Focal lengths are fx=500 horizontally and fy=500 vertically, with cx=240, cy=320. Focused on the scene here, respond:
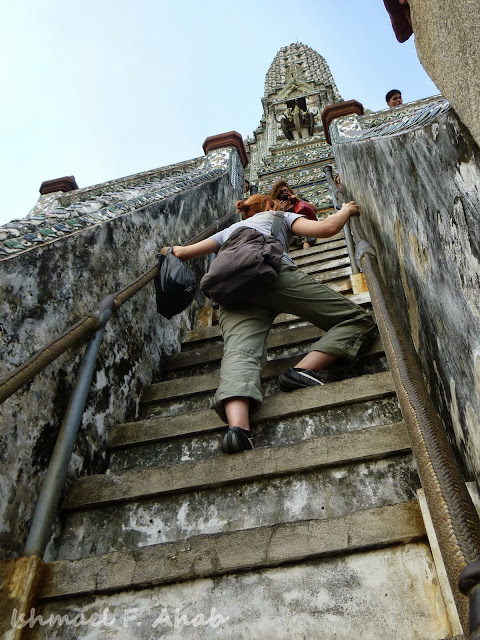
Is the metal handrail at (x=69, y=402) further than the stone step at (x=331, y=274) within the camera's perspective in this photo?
No

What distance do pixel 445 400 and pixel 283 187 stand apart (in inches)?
114

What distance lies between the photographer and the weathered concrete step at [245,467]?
74.2 inches

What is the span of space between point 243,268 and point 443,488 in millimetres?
1758

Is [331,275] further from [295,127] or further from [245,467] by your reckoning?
[295,127]

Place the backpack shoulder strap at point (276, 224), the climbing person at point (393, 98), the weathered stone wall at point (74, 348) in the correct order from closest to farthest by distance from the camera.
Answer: the weathered stone wall at point (74, 348) → the backpack shoulder strap at point (276, 224) → the climbing person at point (393, 98)

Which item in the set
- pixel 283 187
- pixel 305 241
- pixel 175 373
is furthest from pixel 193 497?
pixel 305 241

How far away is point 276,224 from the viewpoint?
284cm

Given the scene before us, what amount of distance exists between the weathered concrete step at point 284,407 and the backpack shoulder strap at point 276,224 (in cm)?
92

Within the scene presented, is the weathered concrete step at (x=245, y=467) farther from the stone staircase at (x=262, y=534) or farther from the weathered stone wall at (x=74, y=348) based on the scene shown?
the weathered stone wall at (x=74, y=348)

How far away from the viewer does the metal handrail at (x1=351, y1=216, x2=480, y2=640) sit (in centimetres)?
72

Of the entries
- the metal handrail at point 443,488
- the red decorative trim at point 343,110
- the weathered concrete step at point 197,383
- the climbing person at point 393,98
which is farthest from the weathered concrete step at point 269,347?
the climbing person at point 393,98

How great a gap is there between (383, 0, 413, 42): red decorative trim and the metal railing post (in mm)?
1772

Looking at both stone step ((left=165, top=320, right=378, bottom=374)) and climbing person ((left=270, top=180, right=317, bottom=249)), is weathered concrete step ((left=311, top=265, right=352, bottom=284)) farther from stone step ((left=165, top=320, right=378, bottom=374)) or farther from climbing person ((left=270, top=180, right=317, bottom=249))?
stone step ((left=165, top=320, right=378, bottom=374))

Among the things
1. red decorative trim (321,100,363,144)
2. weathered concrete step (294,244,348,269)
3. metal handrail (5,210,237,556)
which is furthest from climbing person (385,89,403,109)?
metal handrail (5,210,237,556)
